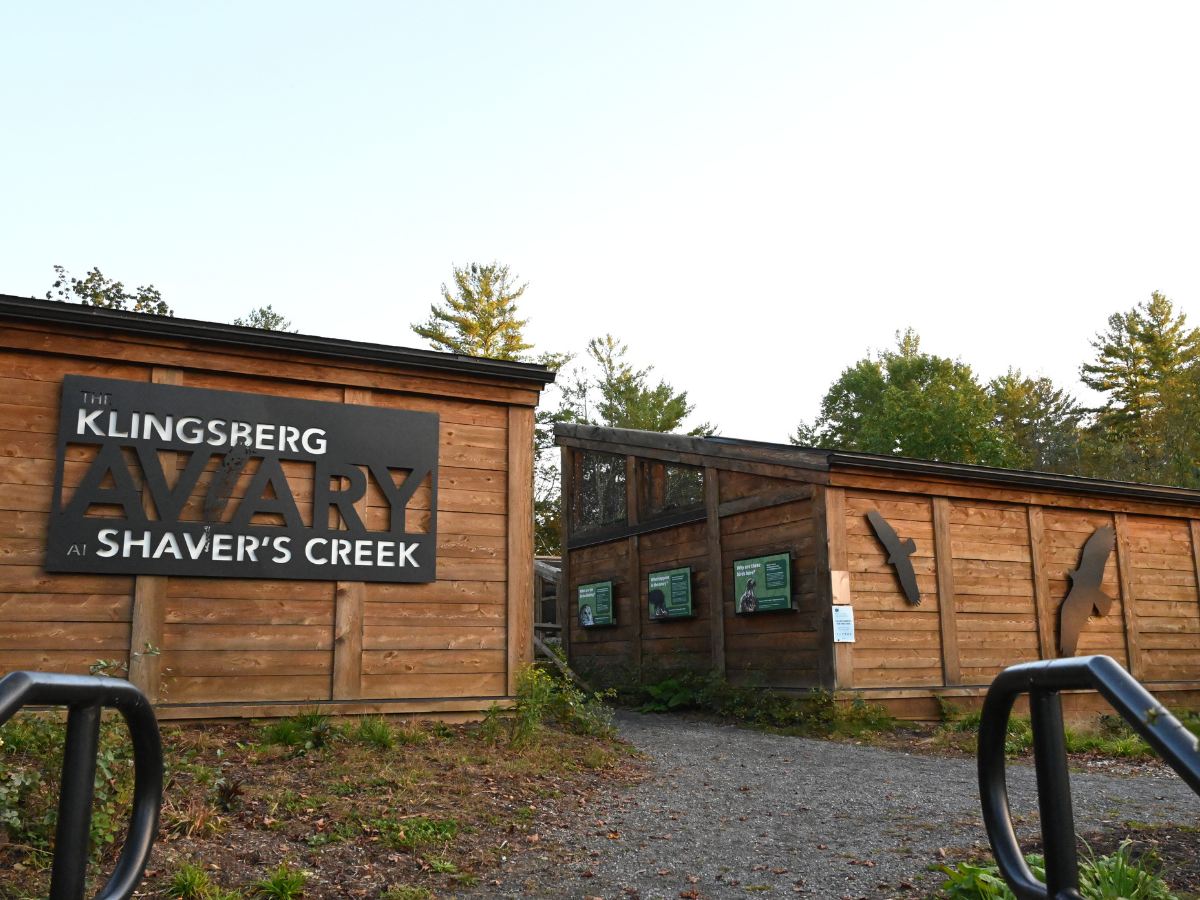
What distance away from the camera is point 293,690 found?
29.7ft

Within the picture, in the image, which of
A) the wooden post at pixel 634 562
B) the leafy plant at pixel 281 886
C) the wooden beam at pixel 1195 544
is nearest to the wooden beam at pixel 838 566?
the wooden post at pixel 634 562

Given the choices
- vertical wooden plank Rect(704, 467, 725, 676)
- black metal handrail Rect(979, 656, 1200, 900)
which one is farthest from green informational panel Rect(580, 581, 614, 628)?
black metal handrail Rect(979, 656, 1200, 900)

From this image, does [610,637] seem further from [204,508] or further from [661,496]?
[204,508]

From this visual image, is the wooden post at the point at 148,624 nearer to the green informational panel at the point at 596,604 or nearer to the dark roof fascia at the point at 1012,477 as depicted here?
the dark roof fascia at the point at 1012,477

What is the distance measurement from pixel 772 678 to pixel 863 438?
32729 millimetres

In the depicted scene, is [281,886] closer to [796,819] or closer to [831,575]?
[796,819]

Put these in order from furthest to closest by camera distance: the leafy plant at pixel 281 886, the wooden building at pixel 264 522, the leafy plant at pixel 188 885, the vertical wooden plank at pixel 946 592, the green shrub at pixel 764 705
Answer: the vertical wooden plank at pixel 946 592
the green shrub at pixel 764 705
the wooden building at pixel 264 522
the leafy plant at pixel 281 886
the leafy plant at pixel 188 885

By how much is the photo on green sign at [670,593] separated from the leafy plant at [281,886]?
11.4 metres

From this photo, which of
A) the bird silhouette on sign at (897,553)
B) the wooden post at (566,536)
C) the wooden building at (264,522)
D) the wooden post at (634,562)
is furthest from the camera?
the wooden post at (566,536)

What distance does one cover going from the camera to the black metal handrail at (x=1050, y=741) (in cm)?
210

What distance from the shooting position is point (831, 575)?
44.1ft

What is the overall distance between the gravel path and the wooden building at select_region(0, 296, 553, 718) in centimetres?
240

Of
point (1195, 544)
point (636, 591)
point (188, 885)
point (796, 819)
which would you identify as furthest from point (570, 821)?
point (1195, 544)

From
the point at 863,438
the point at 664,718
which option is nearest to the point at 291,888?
the point at 664,718
